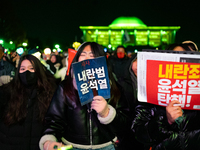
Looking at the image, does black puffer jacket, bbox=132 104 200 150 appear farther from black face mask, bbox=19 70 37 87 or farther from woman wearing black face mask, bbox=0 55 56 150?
black face mask, bbox=19 70 37 87

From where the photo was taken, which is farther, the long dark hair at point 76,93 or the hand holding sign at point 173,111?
the long dark hair at point 76,93

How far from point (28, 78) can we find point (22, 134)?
0.69 metres

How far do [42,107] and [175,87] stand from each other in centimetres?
166

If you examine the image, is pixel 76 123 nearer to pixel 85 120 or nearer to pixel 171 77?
pixel 85 120

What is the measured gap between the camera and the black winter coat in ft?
7.91

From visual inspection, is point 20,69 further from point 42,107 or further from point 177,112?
point 177,112

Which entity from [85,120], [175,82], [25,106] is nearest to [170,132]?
[175,82]

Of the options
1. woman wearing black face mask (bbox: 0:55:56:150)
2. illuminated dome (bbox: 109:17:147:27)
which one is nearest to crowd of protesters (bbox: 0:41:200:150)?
woman wearing black face mask (bbox: 0:55:56:150)

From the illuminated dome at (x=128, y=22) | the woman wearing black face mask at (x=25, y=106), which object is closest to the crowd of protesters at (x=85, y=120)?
the woman wearing black face mask at (x=25, y=106)

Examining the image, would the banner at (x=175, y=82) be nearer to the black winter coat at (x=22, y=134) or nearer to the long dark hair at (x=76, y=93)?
the long dark hair at (x=76, y=93)

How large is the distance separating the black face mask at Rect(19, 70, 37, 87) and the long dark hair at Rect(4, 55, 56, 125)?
0.18 ft

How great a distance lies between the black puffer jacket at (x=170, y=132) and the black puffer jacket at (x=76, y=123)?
0.82ft

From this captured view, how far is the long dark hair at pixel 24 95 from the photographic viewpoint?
2.43 m

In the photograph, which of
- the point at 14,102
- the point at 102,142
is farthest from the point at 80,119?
the point at 14,102
